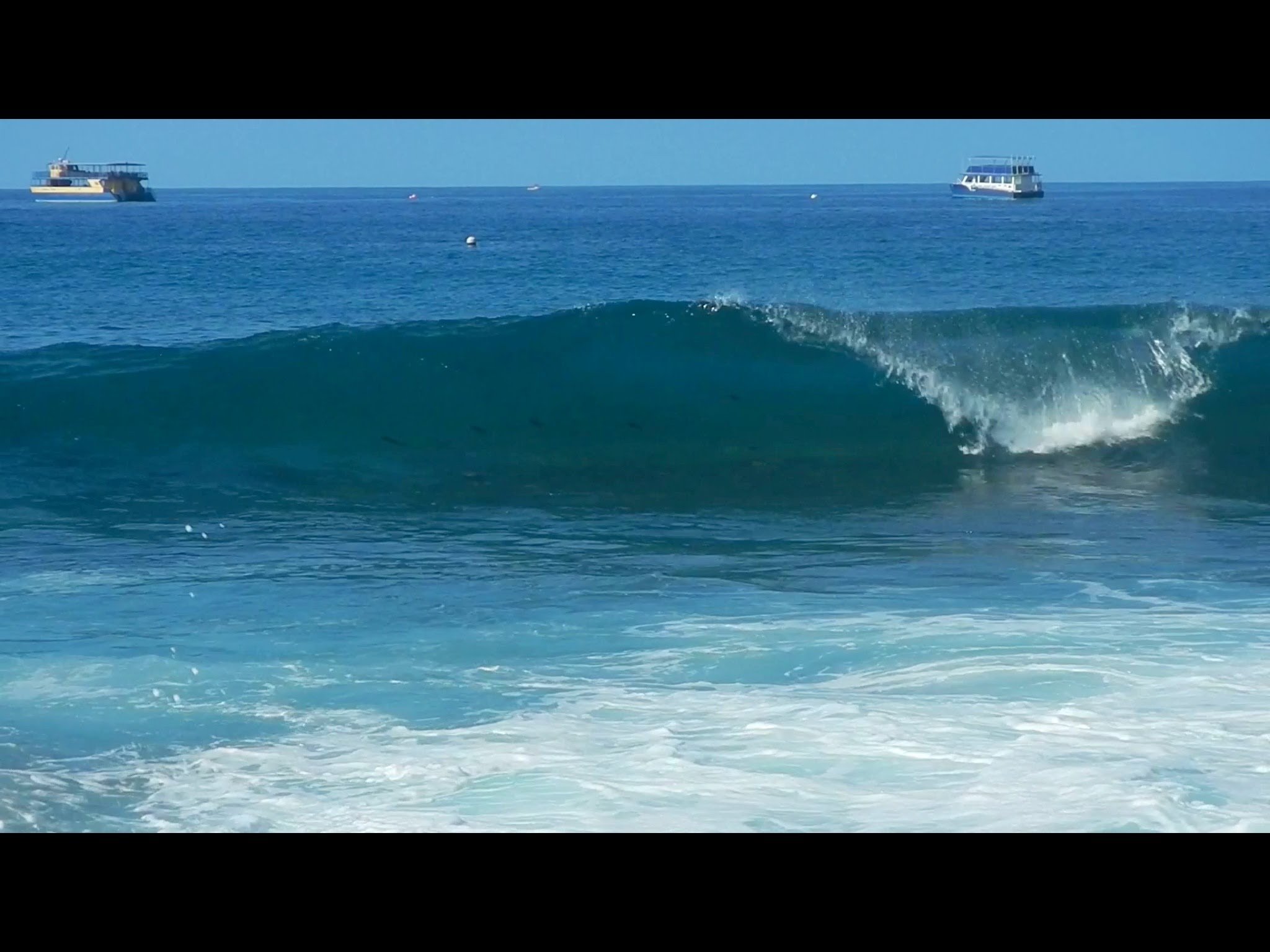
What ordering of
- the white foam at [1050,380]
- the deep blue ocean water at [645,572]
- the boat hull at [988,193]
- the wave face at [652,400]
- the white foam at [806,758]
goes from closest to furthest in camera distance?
the white foam at [806,758] → the deep blue ocean water at [645,572] → the wave face at [652,400] → the white foam at [1050,380] → the boat hull at [988,193]

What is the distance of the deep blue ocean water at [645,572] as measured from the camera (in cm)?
496

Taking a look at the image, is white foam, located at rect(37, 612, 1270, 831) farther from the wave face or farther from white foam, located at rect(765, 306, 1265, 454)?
white foam, located at rect(765, 306, 1265, 454)

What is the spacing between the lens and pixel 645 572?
842 centimetres

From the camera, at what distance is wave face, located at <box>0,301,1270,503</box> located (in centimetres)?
1238

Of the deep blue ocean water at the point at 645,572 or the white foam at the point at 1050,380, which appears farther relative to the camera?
the white foam at the point at 1050,380

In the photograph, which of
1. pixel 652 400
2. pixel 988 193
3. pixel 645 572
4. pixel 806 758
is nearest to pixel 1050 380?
pixel 652 400

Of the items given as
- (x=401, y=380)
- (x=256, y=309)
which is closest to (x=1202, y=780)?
(x=401, y=380)

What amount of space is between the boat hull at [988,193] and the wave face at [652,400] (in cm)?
5855

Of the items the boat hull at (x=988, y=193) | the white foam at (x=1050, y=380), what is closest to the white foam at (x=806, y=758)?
the white foam at (x=1050, y=380)

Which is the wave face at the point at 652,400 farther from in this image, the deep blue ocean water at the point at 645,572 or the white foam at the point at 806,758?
the white foam at the point at 806,758

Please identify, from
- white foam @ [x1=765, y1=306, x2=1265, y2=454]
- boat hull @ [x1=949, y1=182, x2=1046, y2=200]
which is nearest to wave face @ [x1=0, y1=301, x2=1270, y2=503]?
white foam @ [x1=765, y1=306, x2=1265, y2=454]

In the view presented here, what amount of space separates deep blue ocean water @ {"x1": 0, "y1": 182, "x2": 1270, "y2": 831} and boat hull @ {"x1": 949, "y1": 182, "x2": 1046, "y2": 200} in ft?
187

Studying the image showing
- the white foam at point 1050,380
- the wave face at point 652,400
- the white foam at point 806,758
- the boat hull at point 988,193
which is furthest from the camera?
the boat hull at point 988,193
